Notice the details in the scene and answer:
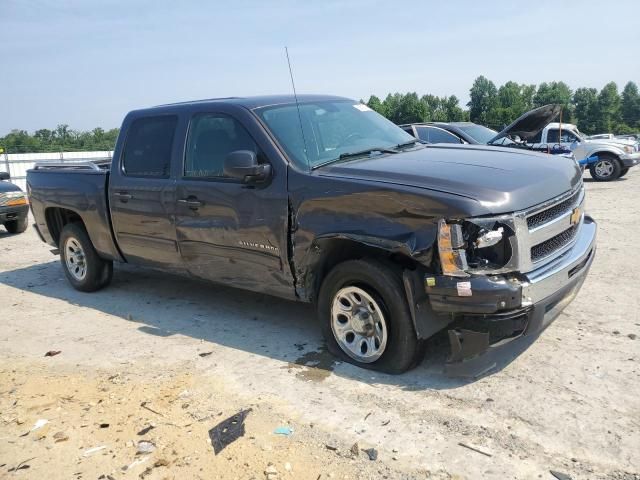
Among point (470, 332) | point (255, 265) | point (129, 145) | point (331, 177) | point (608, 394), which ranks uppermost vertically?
point (129, 145)

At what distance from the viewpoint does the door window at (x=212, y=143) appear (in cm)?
468

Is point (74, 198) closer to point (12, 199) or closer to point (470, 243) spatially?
point (470, 243)

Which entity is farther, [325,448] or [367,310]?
[367,310]

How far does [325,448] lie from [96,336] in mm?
2973

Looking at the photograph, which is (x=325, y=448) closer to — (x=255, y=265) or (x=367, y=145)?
(x=255, y=265)

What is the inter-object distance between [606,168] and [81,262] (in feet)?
49.0

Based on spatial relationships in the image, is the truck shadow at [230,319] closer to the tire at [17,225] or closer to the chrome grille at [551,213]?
the chrome grille at [551,213]

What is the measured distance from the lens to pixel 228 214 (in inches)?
182

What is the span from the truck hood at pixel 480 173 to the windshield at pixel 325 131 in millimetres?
248

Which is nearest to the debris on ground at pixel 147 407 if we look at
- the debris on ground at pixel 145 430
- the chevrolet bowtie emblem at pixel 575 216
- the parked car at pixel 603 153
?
the debris on ground at pixel 145 430

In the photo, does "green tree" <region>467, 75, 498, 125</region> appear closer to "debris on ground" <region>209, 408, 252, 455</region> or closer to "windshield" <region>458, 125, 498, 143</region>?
"windshield" <region>458, 125, 498, 143</region>

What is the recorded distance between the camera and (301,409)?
359cm

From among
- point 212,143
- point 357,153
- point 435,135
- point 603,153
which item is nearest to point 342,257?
point 357,153

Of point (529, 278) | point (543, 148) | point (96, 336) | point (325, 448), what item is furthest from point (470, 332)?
point (543, 148)
